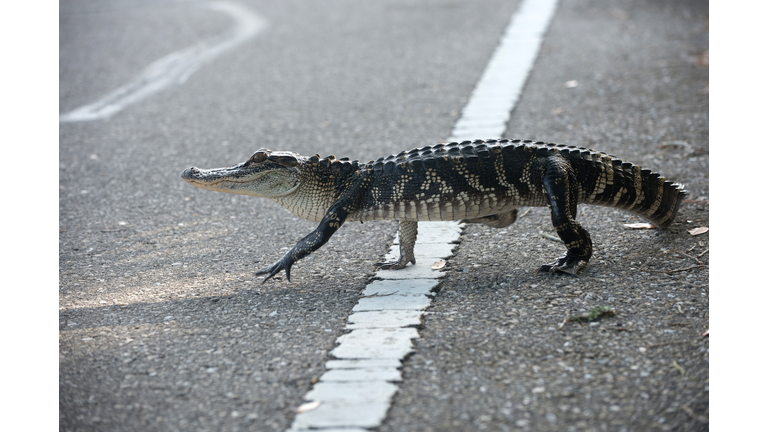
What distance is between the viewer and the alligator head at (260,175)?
4434 millimetres

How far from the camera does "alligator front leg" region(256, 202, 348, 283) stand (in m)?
4.21

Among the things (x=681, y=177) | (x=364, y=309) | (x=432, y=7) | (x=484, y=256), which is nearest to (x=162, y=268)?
(x=364, y=309)

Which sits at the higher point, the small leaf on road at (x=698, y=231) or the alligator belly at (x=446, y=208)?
the alligator belly at (x=446, y=208)

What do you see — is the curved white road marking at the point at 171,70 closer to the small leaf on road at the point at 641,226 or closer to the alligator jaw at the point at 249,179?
the alligator jaw at the point at 249,179

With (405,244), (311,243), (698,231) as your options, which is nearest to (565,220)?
(405,244)

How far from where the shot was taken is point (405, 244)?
15.1ft

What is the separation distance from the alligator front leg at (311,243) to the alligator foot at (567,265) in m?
1.37

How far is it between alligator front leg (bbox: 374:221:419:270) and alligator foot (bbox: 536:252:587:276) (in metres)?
0.89

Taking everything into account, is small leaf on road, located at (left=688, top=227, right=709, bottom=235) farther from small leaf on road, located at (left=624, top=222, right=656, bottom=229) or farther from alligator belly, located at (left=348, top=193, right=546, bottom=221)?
alligator belly, located at (left=348, top=193, right=546, bottom=221)

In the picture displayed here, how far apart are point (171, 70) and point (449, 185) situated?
7617 millimetres

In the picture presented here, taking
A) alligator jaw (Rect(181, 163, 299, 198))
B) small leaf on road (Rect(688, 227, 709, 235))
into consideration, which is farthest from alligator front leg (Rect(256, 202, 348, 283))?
small leaf on road (Rect(688, 227, 709, 235))

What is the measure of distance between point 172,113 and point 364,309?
5834mm

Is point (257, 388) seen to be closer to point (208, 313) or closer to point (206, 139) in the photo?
point (208, 313)

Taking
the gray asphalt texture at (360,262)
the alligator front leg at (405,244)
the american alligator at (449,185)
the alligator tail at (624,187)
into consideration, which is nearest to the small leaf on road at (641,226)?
the gray asphalt texture at (360,262)
